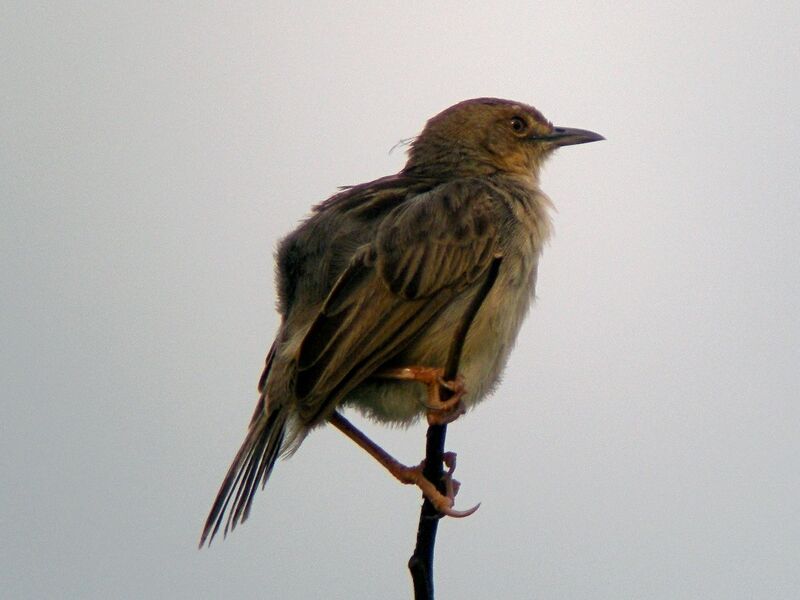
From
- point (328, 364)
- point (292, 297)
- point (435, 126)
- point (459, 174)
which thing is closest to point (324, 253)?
point (292, 297)

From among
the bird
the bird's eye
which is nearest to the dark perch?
the bird

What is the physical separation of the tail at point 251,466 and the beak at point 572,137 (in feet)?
9.26

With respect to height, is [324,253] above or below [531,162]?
below

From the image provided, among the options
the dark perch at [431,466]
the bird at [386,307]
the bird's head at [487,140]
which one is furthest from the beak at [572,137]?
the dark perch at [431,466]

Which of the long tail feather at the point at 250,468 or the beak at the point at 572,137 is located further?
the beak at the point at 572,137

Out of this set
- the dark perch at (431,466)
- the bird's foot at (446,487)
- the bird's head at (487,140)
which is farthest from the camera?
the bird's head at (487,140)

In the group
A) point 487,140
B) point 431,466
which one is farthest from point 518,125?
point 431,466

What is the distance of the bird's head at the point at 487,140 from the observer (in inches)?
272

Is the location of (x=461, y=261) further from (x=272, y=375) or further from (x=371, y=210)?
(x=272, y=375)

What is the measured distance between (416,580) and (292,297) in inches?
89.3

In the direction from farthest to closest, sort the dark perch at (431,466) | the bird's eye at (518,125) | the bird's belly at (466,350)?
the bird's eye at (518,125) → the bird's belly at (466,350) → the dark perch at (431,466)

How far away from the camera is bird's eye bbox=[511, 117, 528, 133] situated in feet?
23.7

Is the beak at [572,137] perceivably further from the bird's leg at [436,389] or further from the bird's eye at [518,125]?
the bird's leg at [436,389]

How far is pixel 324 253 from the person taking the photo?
5625mm
